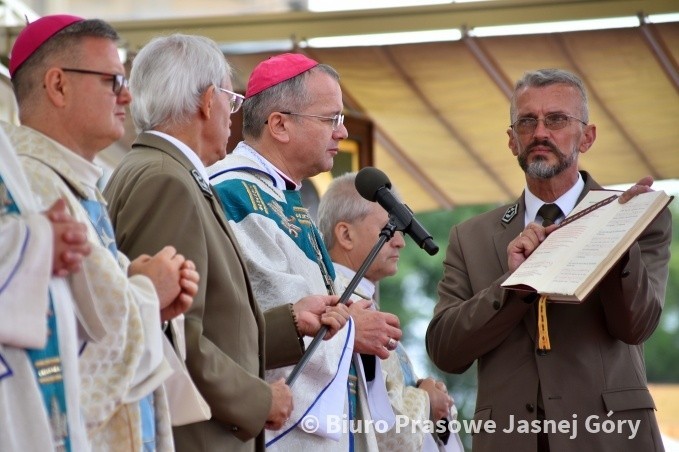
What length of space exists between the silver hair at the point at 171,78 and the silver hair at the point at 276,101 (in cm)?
72

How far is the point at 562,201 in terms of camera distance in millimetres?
4961

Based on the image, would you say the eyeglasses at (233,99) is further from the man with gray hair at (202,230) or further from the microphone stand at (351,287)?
the microphone stand at (351,287)

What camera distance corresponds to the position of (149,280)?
3.07 m

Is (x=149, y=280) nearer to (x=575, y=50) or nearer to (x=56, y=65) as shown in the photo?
(x=56, y=65)

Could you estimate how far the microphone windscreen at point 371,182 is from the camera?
4.20m

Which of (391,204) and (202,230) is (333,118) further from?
(202,230)

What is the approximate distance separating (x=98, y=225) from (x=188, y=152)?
661mm

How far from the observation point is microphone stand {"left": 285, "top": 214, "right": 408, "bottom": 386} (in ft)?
12.4

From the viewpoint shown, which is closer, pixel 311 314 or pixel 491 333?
pixel 311 314

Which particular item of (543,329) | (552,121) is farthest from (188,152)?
(552,121)

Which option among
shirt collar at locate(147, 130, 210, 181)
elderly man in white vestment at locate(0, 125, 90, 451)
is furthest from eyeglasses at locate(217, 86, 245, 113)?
elderly man in white vestment at locate(0, 125, 90, 451)

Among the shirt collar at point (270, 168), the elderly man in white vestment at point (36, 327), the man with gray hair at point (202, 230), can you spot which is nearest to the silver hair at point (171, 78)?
the man with gray hair at point (202, 230)

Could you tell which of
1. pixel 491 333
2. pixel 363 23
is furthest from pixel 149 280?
pixel 363 23

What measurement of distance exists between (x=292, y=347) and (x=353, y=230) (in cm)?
152
